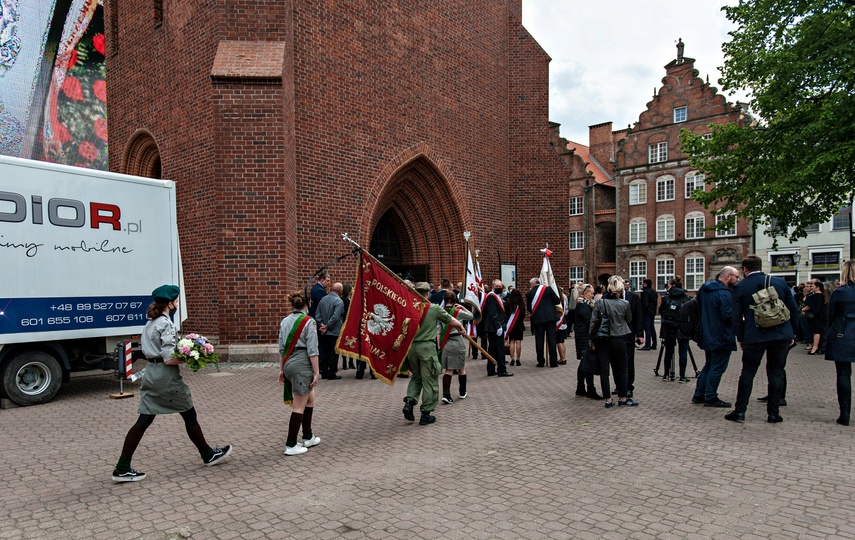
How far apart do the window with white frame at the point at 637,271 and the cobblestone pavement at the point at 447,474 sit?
1297 inches

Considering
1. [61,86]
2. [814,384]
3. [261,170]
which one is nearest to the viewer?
[814,384]

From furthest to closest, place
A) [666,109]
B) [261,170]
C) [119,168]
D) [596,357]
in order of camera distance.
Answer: [666,109], [119,168], [261,170], [596,357]

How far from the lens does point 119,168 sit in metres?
14.7

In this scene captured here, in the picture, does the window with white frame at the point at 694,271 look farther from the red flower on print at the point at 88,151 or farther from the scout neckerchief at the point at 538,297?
the red flower on print at the point at 88,151

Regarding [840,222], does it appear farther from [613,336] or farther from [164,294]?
[164,294]

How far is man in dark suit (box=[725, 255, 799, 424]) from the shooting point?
6.40 m

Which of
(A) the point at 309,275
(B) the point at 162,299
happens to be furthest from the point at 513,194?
(B) the point at 162,299

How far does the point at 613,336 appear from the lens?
736 cm

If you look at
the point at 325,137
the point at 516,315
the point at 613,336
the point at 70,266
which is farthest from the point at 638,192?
the point at 70,266

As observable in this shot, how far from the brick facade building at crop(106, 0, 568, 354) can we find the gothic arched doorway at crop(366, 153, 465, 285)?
0.04 meters

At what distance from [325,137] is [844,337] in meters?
10.6

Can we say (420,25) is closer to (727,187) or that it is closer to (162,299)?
(727,187)

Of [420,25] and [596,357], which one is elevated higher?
[420,25]

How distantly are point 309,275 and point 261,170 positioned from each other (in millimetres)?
2725
